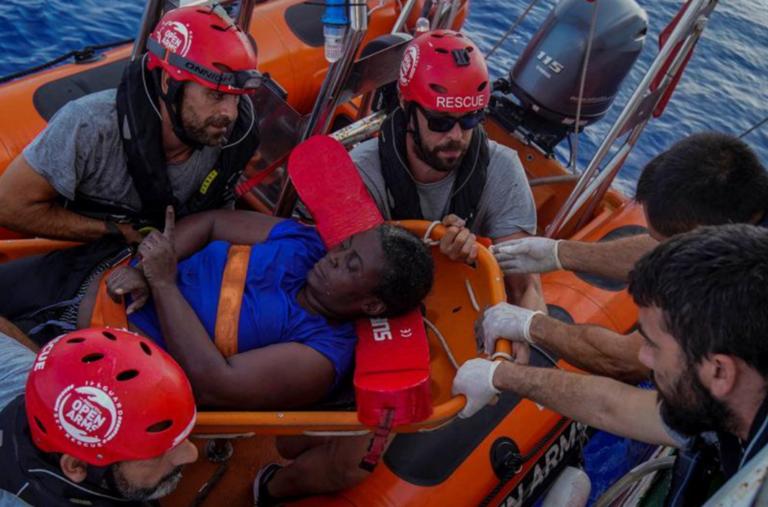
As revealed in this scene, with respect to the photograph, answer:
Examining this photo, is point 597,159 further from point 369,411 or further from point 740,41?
point 740,41

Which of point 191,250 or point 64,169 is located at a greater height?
point 64,169

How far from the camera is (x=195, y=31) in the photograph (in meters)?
2.53

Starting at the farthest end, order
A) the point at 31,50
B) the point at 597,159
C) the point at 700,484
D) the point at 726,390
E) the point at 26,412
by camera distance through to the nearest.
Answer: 1. the point at 31,50
2. the point at 597,159
3. the point at 700,484
4. the point at 26,412
5. the point at 726,390

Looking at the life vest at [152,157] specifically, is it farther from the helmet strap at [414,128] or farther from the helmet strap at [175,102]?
the helmet strap at [414,128]

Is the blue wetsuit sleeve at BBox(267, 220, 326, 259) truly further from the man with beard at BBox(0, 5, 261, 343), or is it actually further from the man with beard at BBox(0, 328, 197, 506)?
the man with beard at BBox(0, 328, 197, 506)

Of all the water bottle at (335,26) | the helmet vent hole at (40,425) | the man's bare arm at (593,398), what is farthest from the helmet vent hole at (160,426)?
the water bottle at (335,26)

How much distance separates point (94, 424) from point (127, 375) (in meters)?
0.13

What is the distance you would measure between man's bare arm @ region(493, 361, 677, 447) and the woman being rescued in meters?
0.44

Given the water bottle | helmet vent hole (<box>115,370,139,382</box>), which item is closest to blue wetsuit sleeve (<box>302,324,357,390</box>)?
helmet vent hole (<box>115,370,139,382</box>)

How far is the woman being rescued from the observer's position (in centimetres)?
220

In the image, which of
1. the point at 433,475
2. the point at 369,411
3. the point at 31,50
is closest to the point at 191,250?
the point at 369,411

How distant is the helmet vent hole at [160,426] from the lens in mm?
1681

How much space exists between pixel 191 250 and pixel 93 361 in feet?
3.31

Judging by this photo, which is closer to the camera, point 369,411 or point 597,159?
point 369,411
